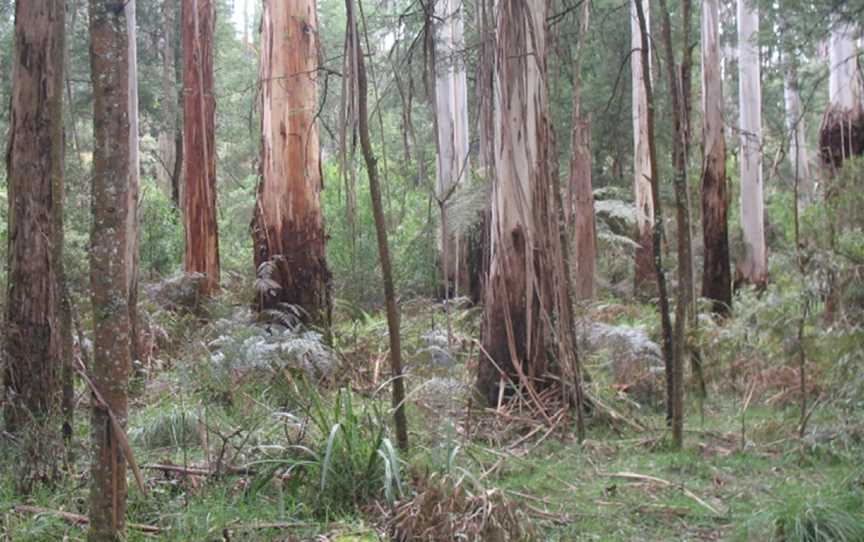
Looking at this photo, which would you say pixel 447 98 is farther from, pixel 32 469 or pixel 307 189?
pixel 32 469

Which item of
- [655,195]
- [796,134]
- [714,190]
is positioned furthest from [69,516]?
[714,190]

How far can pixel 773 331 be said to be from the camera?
24.0 ft

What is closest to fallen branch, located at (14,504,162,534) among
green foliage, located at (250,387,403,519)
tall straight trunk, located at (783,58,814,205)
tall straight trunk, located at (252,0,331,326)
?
green foliage, located at (250,387,403,519)

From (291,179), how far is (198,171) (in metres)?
4.12

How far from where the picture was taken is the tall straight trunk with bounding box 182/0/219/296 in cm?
1394

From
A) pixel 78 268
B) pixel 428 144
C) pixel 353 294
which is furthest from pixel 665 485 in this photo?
pixel 428 144

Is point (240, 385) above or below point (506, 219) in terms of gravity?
below

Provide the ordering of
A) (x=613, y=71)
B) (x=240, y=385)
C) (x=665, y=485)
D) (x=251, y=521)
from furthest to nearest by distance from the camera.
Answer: (x=613, y=71) → (x=240, y=385) → (x=665, y=485) → (x=251, y=521)

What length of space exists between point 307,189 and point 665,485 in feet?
21.5

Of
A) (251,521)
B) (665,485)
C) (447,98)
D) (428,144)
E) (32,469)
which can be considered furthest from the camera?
(428,144)

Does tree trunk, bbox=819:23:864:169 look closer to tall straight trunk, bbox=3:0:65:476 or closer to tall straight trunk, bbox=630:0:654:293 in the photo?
tall straight trunk, bbox=630:0:654:293

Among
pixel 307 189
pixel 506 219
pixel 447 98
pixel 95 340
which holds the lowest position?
pixel 95 340

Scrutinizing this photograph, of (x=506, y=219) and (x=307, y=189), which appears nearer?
(x=506, y=219)

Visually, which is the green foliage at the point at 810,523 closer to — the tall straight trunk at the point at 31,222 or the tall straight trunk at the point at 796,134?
the tall straight trunk at the point at 796,134
